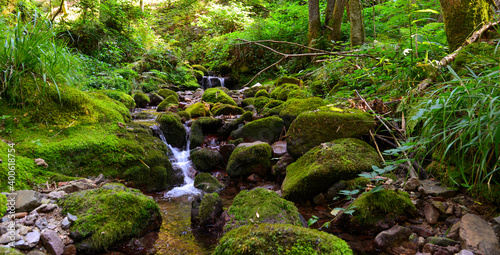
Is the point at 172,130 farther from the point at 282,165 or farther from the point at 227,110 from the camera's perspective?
the point at 282,165

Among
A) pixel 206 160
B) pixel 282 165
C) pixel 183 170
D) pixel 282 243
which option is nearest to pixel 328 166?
pixel 282 165

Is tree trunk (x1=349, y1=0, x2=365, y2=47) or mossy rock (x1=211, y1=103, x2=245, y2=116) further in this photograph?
mossy rock (x1=211, y1=103, x2=245, y2=116)

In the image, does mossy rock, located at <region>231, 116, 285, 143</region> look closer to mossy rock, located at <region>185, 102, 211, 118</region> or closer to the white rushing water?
the white rushing water

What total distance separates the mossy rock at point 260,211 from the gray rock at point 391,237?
69 cm

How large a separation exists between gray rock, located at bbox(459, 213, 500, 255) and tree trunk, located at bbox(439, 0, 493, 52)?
7.21ft

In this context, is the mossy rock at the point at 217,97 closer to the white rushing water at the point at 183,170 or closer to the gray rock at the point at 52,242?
the white rushing water at the point at 183,170

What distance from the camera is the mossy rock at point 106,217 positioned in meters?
2.28

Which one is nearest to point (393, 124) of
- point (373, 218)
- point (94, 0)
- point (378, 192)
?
point (378, 192)

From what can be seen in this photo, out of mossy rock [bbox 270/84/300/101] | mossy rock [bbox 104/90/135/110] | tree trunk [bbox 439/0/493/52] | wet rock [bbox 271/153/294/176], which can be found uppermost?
tree trunk [bbox 439/0/493/52]

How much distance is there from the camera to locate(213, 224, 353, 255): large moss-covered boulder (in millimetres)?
1684

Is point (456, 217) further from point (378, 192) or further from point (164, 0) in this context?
point (164, 0)

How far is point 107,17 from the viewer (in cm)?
986

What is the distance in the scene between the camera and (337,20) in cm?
838

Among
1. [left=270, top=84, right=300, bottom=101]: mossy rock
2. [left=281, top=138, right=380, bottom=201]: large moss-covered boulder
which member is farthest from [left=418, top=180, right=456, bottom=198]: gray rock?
Answer: [left=270, top=84, right=300, bottom=101]: mossy rock
